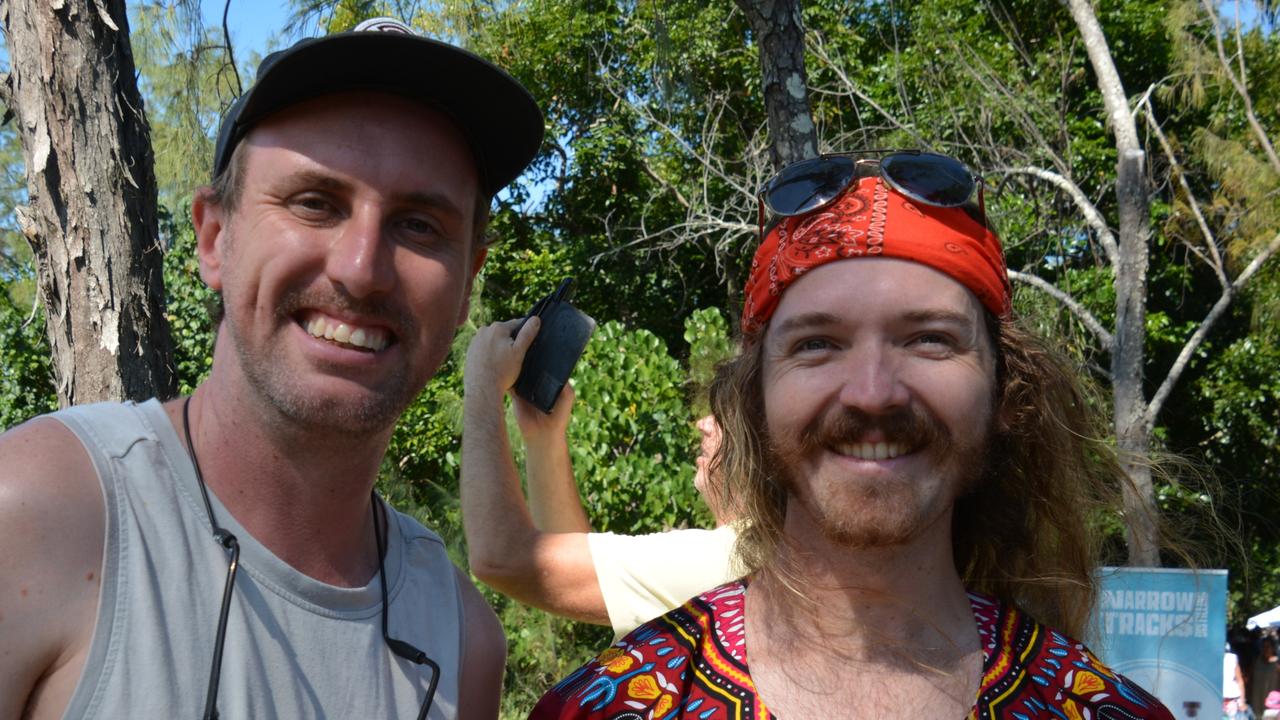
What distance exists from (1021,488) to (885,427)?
54 centimetres

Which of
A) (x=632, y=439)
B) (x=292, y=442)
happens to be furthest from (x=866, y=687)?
(x=632, y=439)

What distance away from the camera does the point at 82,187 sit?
318 centimetres

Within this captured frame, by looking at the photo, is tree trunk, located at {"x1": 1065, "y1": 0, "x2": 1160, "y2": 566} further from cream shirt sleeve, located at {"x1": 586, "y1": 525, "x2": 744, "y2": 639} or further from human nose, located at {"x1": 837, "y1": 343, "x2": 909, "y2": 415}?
human nose, located at {"x1": 837, "y1": 343, "x2": 909, "y2": 415}

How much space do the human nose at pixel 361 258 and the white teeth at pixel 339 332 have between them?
5 cm

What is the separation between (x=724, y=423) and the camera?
2.15m

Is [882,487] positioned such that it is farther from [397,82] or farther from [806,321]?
[397,82]

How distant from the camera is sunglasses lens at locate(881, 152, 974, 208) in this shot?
186cm

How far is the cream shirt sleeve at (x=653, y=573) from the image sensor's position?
2.64 meters

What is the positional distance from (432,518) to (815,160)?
18.9 ft

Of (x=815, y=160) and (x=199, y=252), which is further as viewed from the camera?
(x=815, y=160)

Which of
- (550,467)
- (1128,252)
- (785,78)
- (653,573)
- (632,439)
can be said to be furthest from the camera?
(1128,252)

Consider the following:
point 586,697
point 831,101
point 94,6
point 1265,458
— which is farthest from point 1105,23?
point 586,697

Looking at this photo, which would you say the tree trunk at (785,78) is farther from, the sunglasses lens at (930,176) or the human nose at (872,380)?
the human nose at (872,380)

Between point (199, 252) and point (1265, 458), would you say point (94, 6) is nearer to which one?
point (199, 252)
